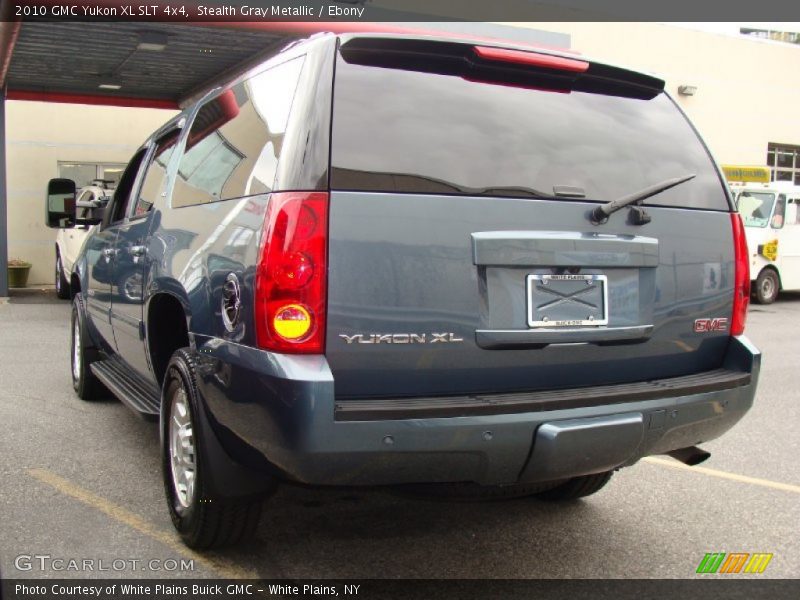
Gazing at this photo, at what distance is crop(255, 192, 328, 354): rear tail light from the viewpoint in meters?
2.64

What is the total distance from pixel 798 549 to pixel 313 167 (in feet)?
8.77

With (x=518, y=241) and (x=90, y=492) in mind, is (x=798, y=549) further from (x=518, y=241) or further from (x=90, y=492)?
(x=90, y=492)

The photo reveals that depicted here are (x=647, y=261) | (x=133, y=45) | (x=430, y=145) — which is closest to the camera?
(x=430, y=145)

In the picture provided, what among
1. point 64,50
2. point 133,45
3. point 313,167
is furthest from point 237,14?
point 313,167

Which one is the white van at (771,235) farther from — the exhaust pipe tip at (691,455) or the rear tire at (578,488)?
the exhaust pipe tip at (691,455)

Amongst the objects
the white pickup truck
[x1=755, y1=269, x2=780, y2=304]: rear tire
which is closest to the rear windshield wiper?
the white pickup truck

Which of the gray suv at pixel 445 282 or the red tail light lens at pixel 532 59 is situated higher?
the red tail light lens at pixel 532 59

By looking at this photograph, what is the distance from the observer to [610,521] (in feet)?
12.8

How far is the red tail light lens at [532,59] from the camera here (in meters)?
3.03

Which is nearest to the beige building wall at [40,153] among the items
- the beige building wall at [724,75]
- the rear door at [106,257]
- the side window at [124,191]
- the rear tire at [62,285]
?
the rear tire at [62,285]

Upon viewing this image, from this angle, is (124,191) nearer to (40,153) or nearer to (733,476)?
(733,476)

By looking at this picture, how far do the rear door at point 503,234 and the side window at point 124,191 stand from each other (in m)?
2.83

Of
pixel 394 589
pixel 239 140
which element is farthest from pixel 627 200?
pixel 394 589

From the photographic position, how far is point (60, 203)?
5.88m
